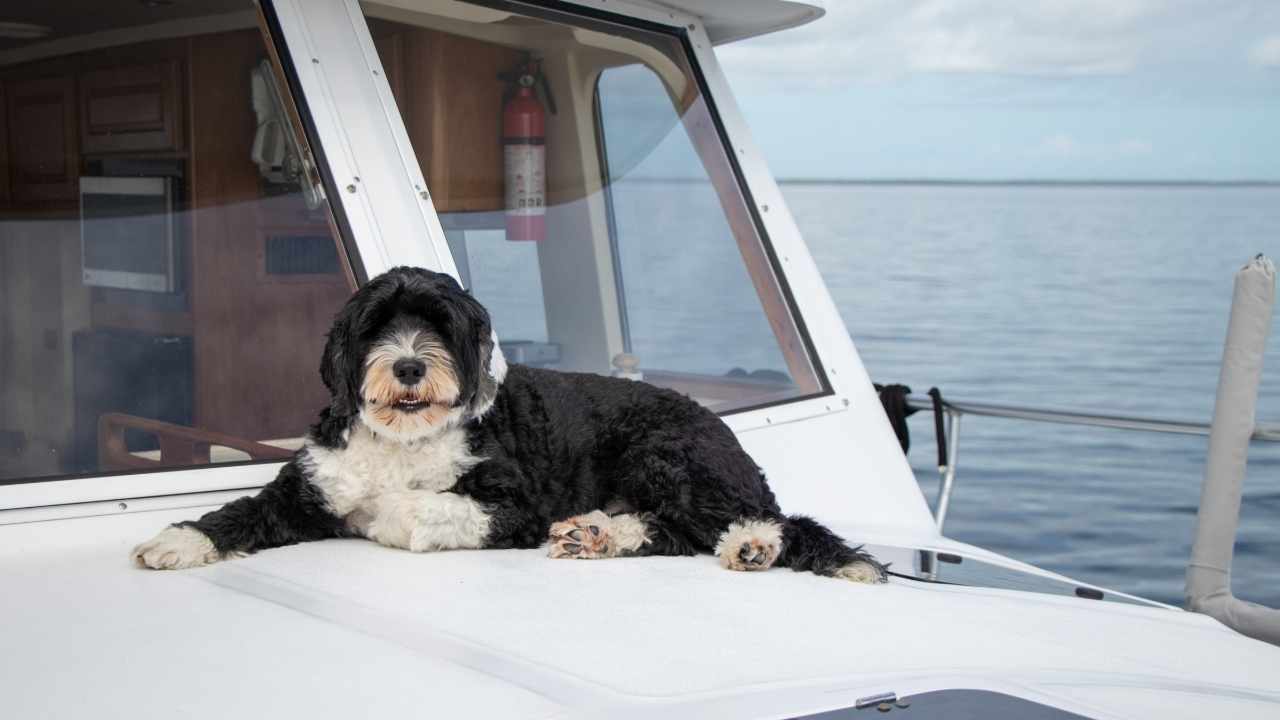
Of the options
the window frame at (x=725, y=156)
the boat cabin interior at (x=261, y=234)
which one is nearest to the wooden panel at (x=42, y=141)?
the boat cabin interior at (x=261, y=234)

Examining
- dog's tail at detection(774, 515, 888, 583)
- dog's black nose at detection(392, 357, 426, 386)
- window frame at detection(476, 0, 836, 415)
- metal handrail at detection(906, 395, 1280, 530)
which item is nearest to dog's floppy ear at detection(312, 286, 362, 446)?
dog's black nose at detection(392, 357, 426, 386)

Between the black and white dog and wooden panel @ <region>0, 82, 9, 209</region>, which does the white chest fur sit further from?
wooden panel @ <region>0, 82, 9, 209</region>

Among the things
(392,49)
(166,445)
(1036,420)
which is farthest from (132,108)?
(1036,420)

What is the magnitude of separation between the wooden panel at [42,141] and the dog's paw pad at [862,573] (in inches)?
77.8

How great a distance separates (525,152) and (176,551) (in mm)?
1871

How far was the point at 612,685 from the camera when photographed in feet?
7.21

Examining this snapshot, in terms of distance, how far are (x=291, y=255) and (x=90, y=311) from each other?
20.1 inches

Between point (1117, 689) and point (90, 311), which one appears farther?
point (90, 311)

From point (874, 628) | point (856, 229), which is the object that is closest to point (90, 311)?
point (874, 628)

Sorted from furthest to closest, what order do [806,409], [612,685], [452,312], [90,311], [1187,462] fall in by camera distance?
1. [1187,462]
2. [806,409]
3. [90,311]
4. [452,312]
5. [612,685]

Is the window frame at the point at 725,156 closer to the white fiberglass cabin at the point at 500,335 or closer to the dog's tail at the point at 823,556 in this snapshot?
the white fiberglass cabin at the point at 500,335

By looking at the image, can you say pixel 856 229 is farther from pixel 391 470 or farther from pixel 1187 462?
pixel 391 470

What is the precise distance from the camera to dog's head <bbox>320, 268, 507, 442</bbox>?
118 inches

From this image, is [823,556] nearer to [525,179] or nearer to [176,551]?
[176,551]
